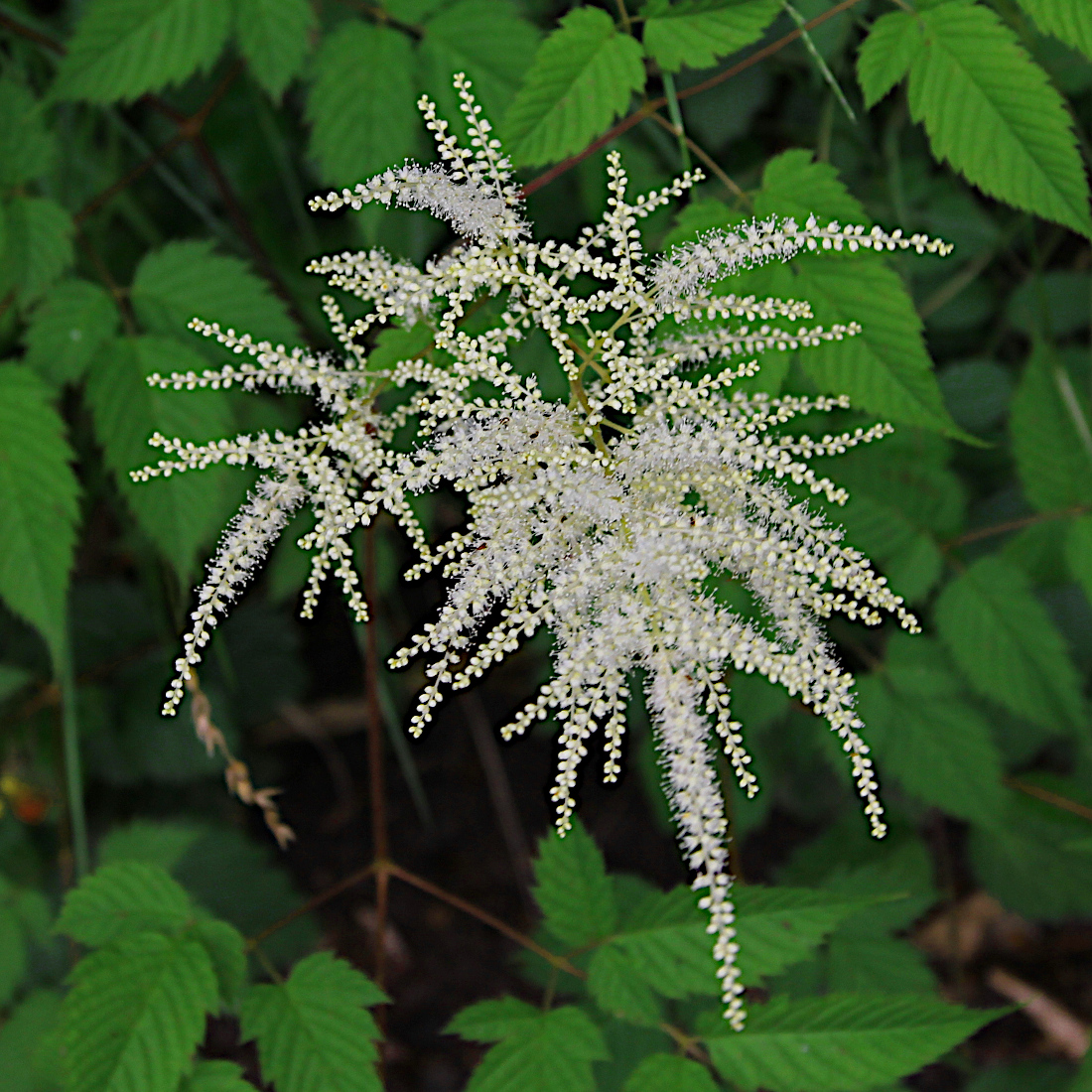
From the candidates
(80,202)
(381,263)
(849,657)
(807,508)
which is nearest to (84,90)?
(80,202)

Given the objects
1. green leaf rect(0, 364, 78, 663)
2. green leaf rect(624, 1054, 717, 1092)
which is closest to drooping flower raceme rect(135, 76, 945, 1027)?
green leaf rect(624, 1054, 717, 1092)

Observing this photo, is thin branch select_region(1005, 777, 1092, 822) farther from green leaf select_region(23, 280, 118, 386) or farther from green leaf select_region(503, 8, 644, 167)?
green leaf select_region(23, 280, 118, 386)

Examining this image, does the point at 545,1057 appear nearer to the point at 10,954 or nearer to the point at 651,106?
the point at 10,954

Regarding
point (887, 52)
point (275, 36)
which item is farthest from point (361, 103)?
point (887, 52)

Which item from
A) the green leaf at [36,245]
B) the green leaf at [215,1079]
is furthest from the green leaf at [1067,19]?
the green leaf at [215,1079]

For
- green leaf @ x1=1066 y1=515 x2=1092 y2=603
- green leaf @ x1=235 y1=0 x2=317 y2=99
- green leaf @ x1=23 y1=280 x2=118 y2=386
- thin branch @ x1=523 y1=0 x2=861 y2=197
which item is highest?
green leaf @ x1=235 y1=0 x2=317 y2=99

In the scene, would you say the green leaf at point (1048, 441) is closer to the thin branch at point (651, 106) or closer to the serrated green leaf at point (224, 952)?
the thin branch at point (651, 106)
